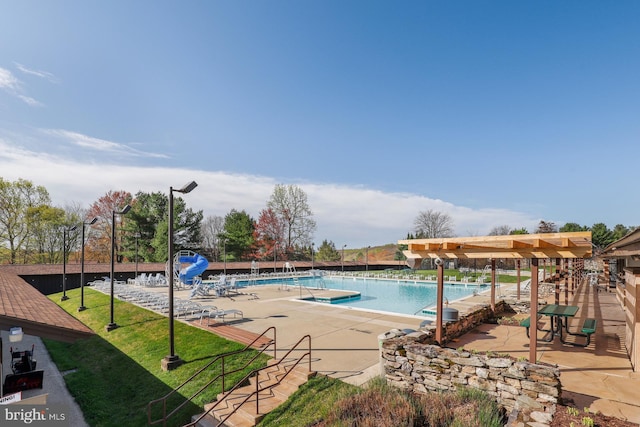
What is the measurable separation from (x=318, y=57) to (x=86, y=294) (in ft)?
72.7

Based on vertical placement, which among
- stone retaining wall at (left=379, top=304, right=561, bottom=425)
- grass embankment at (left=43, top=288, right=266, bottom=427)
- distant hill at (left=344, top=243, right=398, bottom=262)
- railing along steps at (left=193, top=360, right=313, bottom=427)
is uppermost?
stone retaining wall at (left=379, top=304, right=561, bottom=425)

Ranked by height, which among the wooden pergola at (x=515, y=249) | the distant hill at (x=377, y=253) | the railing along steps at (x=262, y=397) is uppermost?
the wooden pergola at (x=515, y=249)

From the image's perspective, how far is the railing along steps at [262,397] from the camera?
6258mm

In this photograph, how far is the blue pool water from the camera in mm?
19303

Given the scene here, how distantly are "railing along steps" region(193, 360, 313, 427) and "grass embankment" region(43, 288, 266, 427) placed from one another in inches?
18.8

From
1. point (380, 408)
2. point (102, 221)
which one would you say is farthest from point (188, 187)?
point (102, 221)

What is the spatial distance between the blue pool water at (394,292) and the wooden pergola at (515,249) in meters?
8.53

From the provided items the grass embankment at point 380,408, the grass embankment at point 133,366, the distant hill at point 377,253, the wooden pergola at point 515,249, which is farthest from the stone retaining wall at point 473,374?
the distant hill at point 377,253

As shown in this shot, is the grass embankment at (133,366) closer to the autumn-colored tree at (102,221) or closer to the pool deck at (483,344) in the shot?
the pool deck at (483,344)

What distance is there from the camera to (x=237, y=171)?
103ft

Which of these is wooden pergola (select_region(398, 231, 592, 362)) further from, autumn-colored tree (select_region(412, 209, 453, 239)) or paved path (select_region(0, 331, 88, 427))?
autumn-colored tree (select_region(412, 209, 453, 239))

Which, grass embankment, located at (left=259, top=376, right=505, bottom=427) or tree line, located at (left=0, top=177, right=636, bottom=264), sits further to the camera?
tree line, located at (left=0, top=177, right=636, bottom=264)

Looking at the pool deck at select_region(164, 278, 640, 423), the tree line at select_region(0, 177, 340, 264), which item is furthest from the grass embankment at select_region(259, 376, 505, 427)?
the tree line at select_region(0, 177, 340, 264)

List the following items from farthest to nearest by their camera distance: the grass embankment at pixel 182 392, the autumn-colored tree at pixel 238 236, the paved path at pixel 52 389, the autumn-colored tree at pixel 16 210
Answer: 1. the autumn-colored tree at pixel 238 236
2. the autumn-colored tree at pixel 16 210
3. the paved path at pixel 52 389
4. the grass embankment at pixel 182 392
